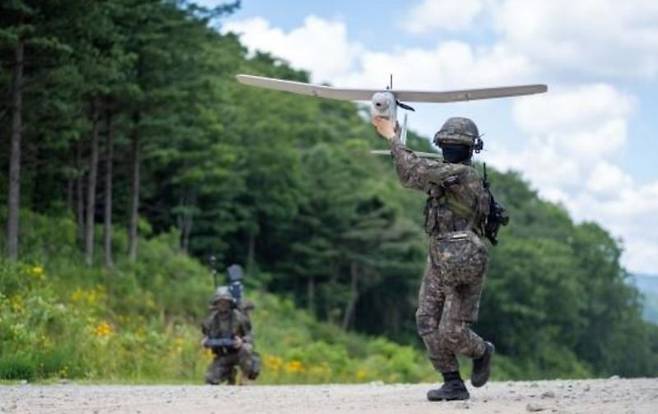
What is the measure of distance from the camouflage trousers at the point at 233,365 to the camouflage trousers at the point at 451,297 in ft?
29.8

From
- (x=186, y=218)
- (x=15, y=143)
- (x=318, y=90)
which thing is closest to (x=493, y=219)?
(x=318, y=90)

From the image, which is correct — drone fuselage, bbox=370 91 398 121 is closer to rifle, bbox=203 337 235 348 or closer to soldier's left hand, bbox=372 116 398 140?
soldier's left hand, bbox=372 116 398 140

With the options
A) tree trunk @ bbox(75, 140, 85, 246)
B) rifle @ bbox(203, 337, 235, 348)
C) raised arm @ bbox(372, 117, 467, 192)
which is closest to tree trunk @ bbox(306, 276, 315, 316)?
tree trunk @ bbox(75, 140, 85, 246)

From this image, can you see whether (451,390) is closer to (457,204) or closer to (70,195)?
(457,204)

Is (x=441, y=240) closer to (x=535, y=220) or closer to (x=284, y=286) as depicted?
(x=284, y=286)

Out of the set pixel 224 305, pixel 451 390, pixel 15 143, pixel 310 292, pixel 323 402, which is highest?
pixel 15 143

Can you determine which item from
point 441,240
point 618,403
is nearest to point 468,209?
point 441,240

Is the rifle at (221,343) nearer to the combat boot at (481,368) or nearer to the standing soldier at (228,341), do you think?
the standing soldier at (228,341)

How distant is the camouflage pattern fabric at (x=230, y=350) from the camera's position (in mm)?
18609

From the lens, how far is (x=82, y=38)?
24453 millimetres

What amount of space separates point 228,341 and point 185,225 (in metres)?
34.1

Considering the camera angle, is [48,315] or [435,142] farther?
[48,315]

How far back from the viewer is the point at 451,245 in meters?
9.62

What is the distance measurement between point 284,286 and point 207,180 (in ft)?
62.8
